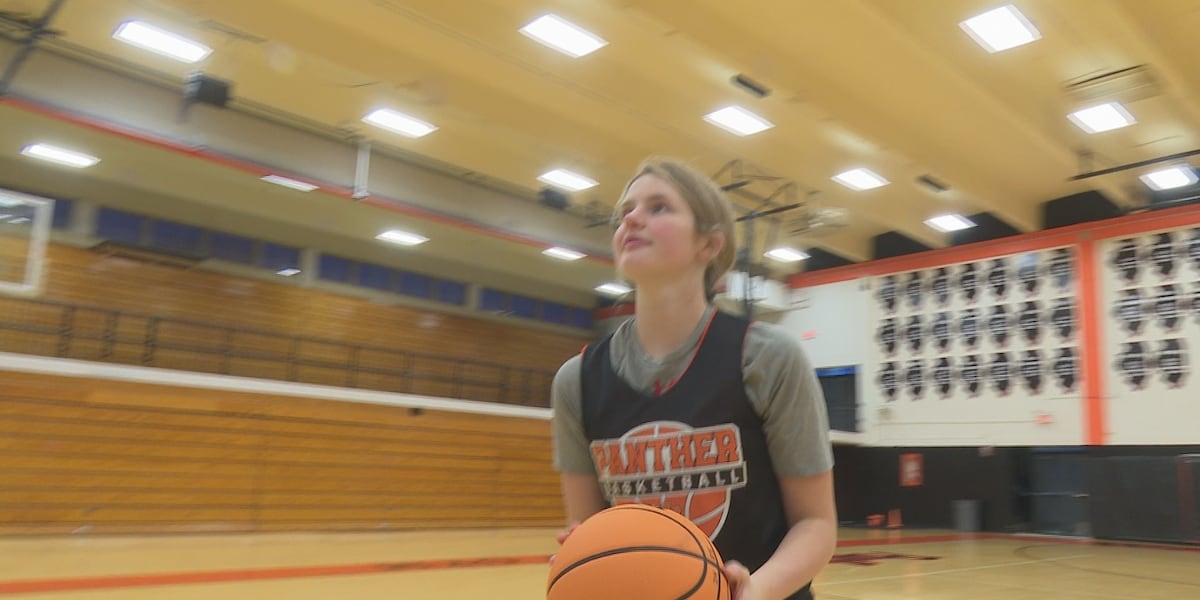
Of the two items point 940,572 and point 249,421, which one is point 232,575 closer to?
point 249,421

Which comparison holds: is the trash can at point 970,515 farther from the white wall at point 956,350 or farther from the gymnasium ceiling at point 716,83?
the gymnasium ceiling at point 716,83

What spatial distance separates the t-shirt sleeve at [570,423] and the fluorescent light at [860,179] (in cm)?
1207

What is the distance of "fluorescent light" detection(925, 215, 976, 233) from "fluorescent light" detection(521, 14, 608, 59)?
29.4 ft

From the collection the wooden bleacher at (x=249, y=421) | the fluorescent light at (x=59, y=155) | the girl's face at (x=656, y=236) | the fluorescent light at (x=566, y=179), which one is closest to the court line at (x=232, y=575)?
the wooden bleacher at (x=249, y=421)

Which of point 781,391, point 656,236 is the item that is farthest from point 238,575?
point 781,391

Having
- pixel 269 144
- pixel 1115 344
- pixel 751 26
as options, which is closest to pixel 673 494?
pixel 751 26

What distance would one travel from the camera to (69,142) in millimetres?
12062

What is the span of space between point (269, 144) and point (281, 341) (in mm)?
5320

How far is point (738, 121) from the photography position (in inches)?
439

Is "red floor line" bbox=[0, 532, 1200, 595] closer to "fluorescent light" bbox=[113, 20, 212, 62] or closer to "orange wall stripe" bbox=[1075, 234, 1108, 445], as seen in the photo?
"fluorescent light" bbox=[113, 20, 212, 62]

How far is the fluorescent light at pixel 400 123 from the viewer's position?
37.4 feet

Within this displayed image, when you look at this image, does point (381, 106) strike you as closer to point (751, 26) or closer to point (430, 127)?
point (430, 127)

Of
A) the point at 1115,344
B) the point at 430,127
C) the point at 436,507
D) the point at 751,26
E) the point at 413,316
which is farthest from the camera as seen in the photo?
the point at 413,316

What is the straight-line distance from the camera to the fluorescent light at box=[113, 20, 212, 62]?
941 centimetres
